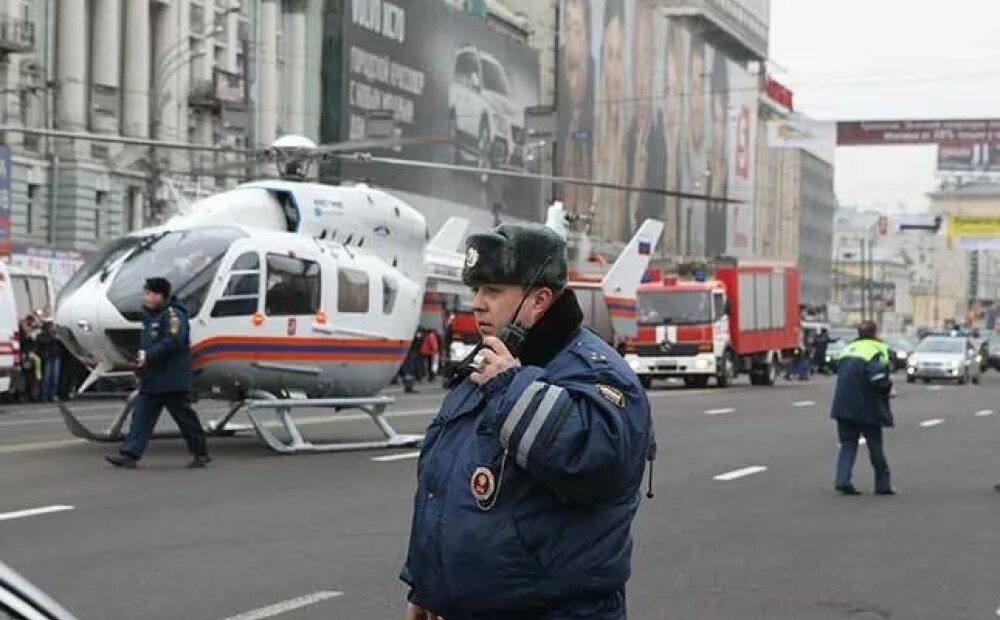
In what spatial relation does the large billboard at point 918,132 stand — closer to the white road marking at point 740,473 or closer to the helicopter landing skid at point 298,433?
the helicopter landing skid at point 298,433

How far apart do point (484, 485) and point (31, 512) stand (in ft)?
31.4

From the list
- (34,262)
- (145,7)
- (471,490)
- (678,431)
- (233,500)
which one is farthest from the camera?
(145,7)

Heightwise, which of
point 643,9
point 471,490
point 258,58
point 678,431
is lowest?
point 678,431

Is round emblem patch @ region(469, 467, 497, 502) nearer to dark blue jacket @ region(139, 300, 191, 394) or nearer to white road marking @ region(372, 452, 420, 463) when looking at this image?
dark blue jacket @ region(139, 300, 191, 394)

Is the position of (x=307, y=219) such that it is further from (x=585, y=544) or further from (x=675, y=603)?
(x=585, y=544)

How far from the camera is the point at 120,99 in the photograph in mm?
54625

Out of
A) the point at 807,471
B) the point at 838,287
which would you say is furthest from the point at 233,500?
the point at 838,287

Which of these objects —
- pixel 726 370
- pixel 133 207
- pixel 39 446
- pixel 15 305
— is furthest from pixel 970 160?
pixel 39 446

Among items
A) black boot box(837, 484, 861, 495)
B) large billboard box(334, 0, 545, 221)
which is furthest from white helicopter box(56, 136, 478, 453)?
large billboard box(334, 0, 545, 221)

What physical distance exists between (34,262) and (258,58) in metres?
24.2

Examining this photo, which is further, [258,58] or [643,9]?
[643,9]

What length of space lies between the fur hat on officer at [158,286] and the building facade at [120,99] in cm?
2668

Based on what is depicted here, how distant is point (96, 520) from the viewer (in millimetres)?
12711

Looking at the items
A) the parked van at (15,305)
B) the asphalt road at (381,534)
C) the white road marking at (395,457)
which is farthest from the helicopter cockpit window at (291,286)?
the parked van at (15,305)
